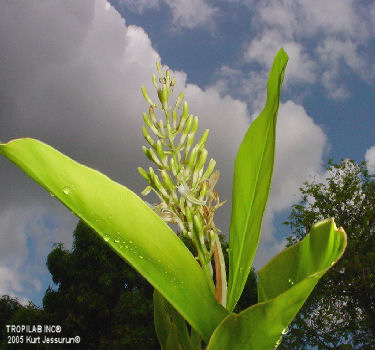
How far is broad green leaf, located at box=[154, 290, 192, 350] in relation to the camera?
1417 mm

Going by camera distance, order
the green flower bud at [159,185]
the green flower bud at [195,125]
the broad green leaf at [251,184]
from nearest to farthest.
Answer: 1. the broad green leaf at [251,184]
2. the green flower bud at [159,185]
3. the green flower bud at [195,125]

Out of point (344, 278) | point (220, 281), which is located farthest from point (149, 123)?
point (344, 278)

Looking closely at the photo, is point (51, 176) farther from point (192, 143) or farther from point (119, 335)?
point (119, 335)

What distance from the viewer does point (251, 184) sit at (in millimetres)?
1297

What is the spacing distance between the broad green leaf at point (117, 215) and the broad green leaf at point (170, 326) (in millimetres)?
403

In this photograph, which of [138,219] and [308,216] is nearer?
[138,219]

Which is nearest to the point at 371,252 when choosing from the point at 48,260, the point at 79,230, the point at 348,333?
the point at 348,333

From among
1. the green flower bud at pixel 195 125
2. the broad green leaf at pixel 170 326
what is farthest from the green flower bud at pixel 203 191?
the broad green leaf at pixel 170 326

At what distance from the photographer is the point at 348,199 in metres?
15.3

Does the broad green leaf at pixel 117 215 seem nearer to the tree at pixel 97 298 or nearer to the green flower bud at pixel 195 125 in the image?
the green flower bud at pixel 195 125

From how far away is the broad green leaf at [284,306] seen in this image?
99 cm

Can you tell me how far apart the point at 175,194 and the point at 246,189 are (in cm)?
22

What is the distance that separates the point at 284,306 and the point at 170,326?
0.63m

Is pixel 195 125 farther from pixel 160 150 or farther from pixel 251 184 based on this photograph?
pixel 251 184
